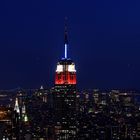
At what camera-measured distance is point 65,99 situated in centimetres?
5747

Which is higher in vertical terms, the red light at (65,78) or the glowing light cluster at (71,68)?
the glowing light cluster at (71,68)

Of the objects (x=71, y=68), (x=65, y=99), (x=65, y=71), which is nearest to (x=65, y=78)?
(x=65, y=71)

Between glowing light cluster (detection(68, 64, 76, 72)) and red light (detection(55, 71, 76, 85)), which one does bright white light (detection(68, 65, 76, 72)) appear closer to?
glowing light cluster (detection(68, 64, 76, 72))

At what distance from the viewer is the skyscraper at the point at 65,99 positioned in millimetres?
45062

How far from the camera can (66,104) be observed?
55875mm

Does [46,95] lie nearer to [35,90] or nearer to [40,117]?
[35,90]

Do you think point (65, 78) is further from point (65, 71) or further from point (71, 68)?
point (71, 68)

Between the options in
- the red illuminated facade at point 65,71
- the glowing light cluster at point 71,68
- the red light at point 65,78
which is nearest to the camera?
the red light at point 65,78

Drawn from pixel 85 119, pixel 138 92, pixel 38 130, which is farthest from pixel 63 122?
pixel 38 130

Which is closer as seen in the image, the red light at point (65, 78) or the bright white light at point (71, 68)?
the red light at point (65, 78)

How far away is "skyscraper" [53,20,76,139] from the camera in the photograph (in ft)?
148

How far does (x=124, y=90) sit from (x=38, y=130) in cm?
1697

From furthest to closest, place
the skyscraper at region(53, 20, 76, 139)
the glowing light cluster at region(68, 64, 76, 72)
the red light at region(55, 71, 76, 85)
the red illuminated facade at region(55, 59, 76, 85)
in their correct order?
the glowing light cluster at region(68, 64, 76, 72), the red illuminated facade at region(55, 59, 76, 85), the red light at region(55, 71, 76, 85), the skyscraper at region(53, 20, 76, 139)

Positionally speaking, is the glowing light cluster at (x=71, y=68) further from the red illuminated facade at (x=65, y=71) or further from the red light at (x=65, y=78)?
the red light at (x=65, y=78)
